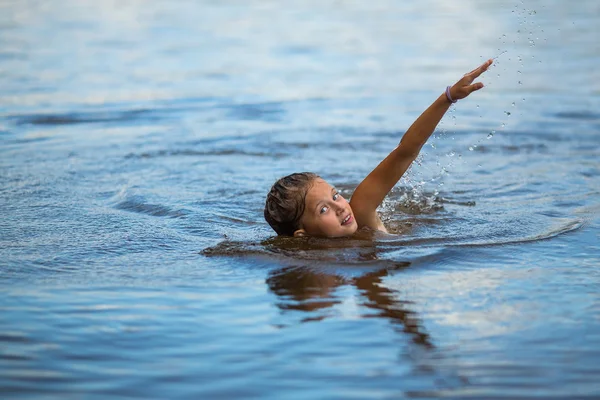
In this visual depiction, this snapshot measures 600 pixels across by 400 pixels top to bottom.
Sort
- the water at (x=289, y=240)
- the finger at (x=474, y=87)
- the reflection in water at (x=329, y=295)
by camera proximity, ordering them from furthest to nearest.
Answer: the finger at (x=474, y=87), the reflection in water at (x=329, y=295), the water at (x=289, y=240)

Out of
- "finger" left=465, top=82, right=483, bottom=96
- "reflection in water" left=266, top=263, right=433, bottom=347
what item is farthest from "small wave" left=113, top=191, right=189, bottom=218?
"finger" left=465, top=82, right=483, bottom=96

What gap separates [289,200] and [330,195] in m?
0.27

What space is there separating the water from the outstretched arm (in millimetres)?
195

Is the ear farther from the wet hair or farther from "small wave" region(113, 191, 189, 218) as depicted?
"small wave" region(113, 191, 189, 218)

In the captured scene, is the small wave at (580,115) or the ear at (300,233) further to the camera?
the small wave at (580,115)

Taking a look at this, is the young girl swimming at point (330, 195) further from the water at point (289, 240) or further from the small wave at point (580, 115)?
the small wave at point (580, 115)

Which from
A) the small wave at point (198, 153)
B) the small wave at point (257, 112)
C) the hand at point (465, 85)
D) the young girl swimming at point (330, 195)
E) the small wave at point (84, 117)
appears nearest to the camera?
the hand at point (465, 85)

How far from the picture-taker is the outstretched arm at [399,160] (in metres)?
5.61

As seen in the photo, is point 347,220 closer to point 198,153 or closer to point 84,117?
point 198,153

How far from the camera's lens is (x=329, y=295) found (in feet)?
16.0

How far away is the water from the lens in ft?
13.1

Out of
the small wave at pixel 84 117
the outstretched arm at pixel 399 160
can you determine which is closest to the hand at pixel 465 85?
the outstretched arm at pixel 399 160

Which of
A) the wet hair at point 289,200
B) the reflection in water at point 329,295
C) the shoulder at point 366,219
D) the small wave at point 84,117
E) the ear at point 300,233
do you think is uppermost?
the small wave at point 84,117

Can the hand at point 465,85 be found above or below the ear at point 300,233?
above
